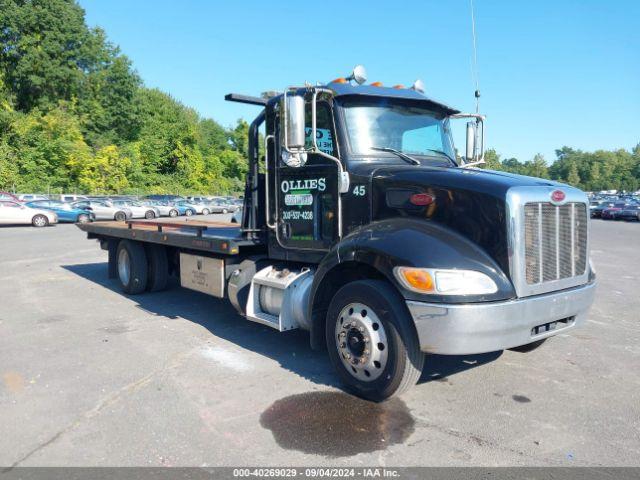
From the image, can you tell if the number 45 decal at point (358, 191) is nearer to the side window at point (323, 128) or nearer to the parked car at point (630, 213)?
the side window at point (323, 128)

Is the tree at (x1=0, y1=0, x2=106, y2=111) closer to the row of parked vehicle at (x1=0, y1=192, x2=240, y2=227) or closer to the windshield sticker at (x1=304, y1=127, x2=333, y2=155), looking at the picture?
the row of parked vehicle at (x1=0, y1=192, x2=240, y2=227)

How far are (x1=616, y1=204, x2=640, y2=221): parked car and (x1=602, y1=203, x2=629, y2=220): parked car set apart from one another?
297 mm

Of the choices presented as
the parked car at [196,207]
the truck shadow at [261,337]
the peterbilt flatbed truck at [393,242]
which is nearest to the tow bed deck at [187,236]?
the peterbilt flatbed truck at [393,242]

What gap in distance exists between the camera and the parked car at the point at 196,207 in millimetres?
39856

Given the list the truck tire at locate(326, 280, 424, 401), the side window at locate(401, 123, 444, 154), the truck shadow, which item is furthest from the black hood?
the truck shadow

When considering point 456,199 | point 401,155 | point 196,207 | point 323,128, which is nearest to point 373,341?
point 456,199

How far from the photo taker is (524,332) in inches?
146

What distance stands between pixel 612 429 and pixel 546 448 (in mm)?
651

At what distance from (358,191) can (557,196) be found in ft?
5.38

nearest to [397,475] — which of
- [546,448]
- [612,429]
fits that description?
[546,448]

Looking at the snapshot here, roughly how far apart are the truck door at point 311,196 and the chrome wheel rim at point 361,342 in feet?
2.96

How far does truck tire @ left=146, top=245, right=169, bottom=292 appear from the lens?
8.22 m

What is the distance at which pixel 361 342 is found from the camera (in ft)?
13.4

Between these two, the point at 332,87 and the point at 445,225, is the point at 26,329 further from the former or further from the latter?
the point at 445,225
